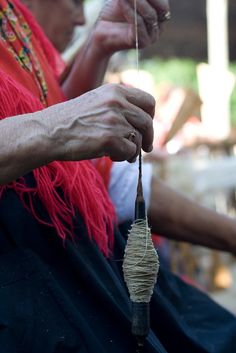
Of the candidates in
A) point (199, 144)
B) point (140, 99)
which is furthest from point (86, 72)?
point (199, 144)

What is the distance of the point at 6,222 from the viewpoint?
1.00m

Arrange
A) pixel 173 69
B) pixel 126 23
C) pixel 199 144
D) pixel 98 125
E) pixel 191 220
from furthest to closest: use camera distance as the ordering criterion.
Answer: pixel 173 69 < pixel 199 144 < pixel 191 220 < pixel 126 23 < pixel 98 125

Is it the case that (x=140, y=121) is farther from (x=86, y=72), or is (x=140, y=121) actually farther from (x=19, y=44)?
(x=86, y=72)

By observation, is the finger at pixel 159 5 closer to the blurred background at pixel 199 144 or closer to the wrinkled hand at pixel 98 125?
the blurred background at pixel 199 144

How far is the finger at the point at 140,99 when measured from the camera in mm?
908

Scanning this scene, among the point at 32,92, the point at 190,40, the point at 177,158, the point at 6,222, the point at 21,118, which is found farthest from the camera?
the point at 190,40

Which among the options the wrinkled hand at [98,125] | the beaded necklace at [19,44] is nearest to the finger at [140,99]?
the wrinkled hand at [98,125]

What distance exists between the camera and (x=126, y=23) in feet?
4.46

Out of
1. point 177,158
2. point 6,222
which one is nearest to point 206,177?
point 177,158

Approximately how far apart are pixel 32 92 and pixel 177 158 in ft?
8.03

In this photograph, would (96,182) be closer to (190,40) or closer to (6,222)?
(6,222)

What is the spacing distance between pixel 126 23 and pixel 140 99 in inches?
19.5

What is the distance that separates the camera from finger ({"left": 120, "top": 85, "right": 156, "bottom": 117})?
0.91m

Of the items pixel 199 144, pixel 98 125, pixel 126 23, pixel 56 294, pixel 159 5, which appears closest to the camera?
pixel 98 125
